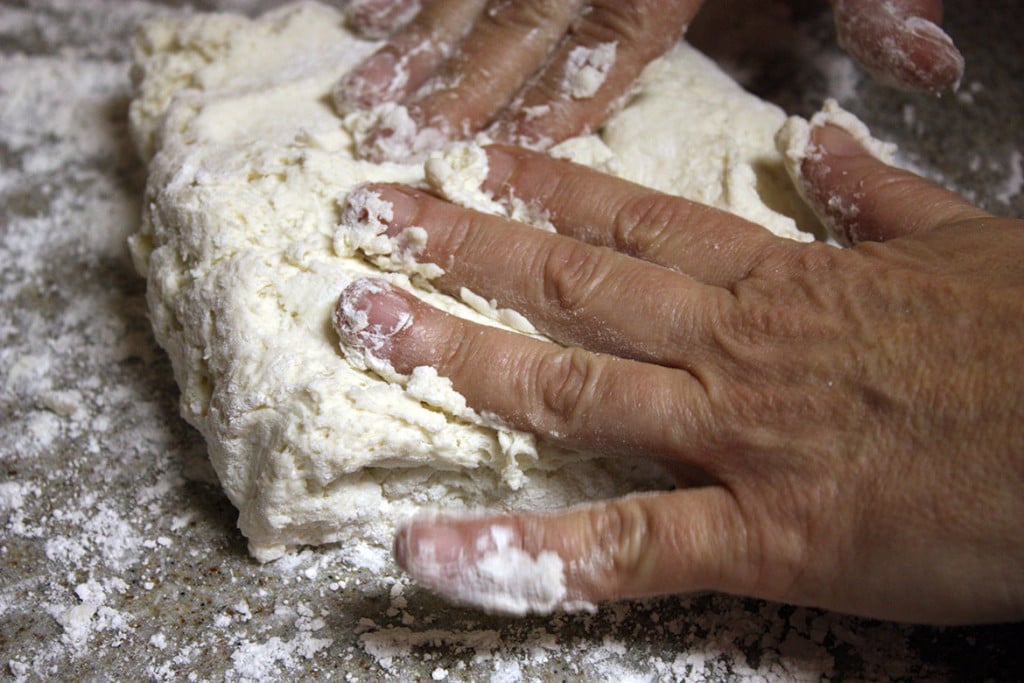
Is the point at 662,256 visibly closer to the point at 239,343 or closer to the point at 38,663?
the point at 239,343

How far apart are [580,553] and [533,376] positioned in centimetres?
25

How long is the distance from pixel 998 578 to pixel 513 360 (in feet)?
2.01

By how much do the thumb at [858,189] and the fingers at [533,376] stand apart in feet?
1.36

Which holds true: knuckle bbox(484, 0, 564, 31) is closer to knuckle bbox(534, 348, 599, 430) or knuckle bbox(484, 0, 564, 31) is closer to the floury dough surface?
the floury dough surface

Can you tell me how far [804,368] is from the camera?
104 cm

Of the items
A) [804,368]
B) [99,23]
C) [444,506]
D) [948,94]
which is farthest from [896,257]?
[99,23]

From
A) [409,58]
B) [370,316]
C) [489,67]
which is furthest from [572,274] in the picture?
[409,58]

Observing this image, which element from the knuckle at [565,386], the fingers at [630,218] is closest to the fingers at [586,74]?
the fingers at [630,218]

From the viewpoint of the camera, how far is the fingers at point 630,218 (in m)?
1.21

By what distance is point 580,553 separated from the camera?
1.00 m

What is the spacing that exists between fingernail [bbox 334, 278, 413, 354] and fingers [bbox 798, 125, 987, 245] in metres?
0.68

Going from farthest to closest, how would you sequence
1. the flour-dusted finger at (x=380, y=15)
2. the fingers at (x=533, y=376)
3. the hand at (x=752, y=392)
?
the flour-dusted finger at (x=380, y=15)
the fingers at (x=533, y=376)
the hand at (x=752, y=392)

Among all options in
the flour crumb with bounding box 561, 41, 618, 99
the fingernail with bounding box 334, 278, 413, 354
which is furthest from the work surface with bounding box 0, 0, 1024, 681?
the flour crumb with bounding box 561, 41, 618, 99

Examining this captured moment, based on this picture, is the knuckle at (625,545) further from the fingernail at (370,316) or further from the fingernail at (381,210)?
the fingernail at (381,210)
